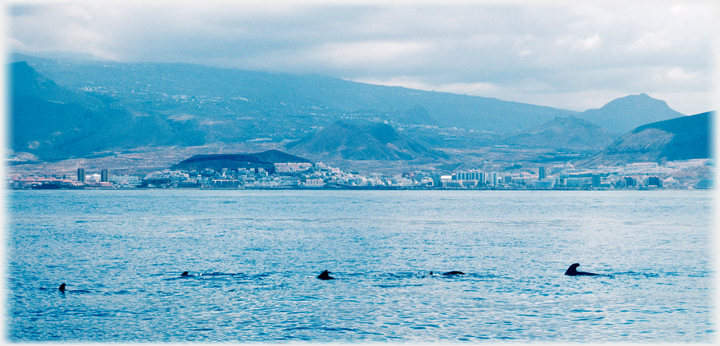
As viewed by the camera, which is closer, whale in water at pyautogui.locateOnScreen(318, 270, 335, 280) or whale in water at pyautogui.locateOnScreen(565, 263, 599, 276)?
whale in water at pyautogui.locateOnScreen(318, 270, 335, 280)

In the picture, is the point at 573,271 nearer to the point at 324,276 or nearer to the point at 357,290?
the point at 357,290

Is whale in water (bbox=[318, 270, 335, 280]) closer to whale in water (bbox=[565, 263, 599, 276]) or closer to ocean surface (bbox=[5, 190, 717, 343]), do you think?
ocean surface (bbox=[5, 190, 717, 343])

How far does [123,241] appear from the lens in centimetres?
6103

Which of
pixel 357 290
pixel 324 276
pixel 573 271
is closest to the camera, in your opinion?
pixel 357 290

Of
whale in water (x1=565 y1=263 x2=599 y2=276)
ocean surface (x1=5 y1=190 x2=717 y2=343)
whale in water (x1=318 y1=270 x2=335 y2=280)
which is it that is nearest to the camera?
ocean surface (x1=5 y1=190 x2=717 y2=343)

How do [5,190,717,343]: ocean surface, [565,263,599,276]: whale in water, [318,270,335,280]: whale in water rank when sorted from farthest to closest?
[565,263,599,276]: whale in water < [318,270,335,280]: whale in water < [5,190,717,343]: ocean surface

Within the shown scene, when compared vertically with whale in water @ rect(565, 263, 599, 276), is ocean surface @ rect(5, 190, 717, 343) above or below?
below

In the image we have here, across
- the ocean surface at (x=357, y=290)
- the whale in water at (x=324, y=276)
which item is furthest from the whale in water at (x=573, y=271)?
the whale in water at (x=324, y=276)

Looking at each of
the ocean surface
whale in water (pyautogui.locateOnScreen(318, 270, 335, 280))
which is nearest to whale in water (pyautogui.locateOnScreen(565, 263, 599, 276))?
the ocean surface

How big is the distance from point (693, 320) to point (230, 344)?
17412 millimetres

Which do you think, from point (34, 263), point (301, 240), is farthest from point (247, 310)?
point (301, 240)

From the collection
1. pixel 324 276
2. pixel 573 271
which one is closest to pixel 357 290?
pixel 324 276

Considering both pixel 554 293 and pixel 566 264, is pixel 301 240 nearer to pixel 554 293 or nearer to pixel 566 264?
pixel 566 264

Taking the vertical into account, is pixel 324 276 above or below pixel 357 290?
above
